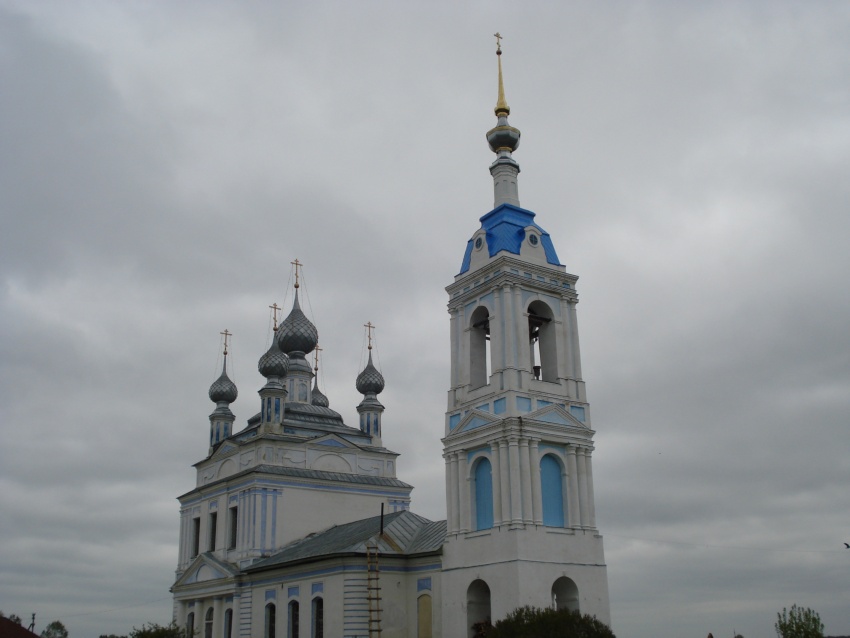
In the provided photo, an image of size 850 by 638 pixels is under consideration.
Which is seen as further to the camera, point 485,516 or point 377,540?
point 377,540

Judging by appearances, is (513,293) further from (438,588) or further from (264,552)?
(264,552)

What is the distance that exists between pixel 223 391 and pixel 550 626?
24.2m

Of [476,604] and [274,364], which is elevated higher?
[274,364]

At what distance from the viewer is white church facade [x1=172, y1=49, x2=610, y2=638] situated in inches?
781

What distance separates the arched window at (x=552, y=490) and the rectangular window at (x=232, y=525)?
48.9 ft

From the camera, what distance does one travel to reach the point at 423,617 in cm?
2252

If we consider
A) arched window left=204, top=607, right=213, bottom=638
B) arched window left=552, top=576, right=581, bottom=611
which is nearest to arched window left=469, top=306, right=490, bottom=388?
arched window left=552, top=576, right=581, bottom=611

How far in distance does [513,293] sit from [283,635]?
41.1 ft

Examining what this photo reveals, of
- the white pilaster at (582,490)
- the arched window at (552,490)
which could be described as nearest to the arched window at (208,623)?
the arched window at (552,490)

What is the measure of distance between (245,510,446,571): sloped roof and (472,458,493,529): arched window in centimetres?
188

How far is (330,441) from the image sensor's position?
32812 millimetres

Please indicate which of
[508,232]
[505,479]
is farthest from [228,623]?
[508,232]

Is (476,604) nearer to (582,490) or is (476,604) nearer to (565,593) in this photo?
(565,593)

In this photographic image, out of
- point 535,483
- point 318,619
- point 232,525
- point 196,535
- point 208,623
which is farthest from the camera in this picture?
point 196,535
